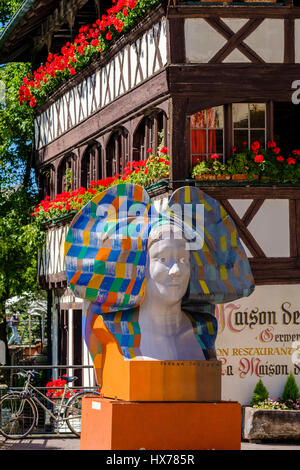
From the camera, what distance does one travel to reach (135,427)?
32.4 feet

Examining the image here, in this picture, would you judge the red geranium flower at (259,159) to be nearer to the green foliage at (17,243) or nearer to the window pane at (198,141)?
the window pane at (198,141)

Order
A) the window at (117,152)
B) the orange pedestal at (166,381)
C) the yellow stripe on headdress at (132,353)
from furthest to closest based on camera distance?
the window at (117,152) → the yellow stripe on headdress at (132,353) → the orange pedestal at (166,381)

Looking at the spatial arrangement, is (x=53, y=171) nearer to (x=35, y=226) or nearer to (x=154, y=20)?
(x=35, y=226)

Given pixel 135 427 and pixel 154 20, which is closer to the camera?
pixel 135 427

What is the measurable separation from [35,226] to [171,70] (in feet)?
25.0

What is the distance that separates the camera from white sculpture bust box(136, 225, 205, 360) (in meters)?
10.3

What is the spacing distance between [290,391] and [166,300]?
6793 millimetres

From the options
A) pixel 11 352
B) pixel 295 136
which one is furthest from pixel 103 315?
pixel 11 352

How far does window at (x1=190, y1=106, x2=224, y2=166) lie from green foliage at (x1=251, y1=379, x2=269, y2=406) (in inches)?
136

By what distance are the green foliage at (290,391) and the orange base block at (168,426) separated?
6528mm

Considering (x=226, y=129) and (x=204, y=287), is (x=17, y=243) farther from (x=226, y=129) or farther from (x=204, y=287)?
(x=204, y=287)

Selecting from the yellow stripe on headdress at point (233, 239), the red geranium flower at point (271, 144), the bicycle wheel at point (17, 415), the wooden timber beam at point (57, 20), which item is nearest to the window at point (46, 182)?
the wooden timber beam at point (57, 20)

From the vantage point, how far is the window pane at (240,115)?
1728 centimetres
